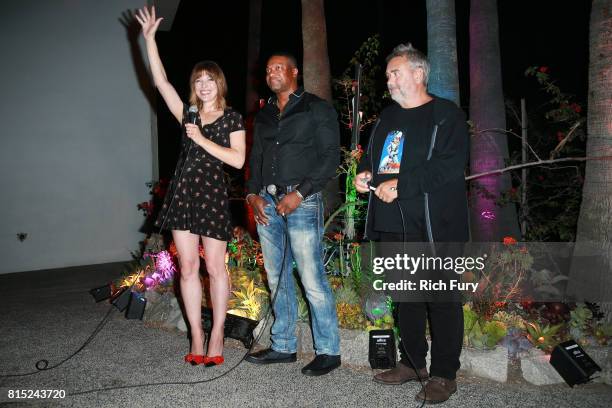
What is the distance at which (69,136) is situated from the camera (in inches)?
275

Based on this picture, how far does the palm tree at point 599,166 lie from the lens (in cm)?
357

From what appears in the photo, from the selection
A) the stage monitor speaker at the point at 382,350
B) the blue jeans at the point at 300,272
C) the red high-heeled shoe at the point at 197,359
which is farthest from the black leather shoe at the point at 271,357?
the stage monitor speaker at the point at 382,350

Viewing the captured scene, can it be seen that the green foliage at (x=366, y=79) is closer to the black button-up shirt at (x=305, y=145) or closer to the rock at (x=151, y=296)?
the black button-up shirt at (x=305, y=145)

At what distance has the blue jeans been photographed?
304 cm

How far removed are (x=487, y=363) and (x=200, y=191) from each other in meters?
2.04

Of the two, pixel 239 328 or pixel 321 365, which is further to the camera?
pixel 239 328

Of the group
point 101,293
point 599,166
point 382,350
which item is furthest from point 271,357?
point 599,166

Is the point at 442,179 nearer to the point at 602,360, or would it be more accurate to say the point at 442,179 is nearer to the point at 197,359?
the point at 602,360

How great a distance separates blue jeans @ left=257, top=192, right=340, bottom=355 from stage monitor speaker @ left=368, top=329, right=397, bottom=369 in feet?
0.72

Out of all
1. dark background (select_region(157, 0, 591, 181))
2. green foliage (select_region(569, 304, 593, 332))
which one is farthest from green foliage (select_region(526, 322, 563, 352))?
dark background (select_region(157, 0, 591, 181))

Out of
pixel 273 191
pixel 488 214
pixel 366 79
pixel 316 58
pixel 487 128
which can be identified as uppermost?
pixel 316 58

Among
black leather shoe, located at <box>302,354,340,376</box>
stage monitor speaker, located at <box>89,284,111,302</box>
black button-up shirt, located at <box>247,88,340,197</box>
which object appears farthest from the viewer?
stage monitor speaker, located at <box>89,284,111,302</box>

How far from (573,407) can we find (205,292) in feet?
9.60

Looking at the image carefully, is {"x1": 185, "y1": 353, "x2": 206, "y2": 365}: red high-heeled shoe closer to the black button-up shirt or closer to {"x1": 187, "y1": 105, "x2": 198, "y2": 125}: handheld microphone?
the black button-up shirt
